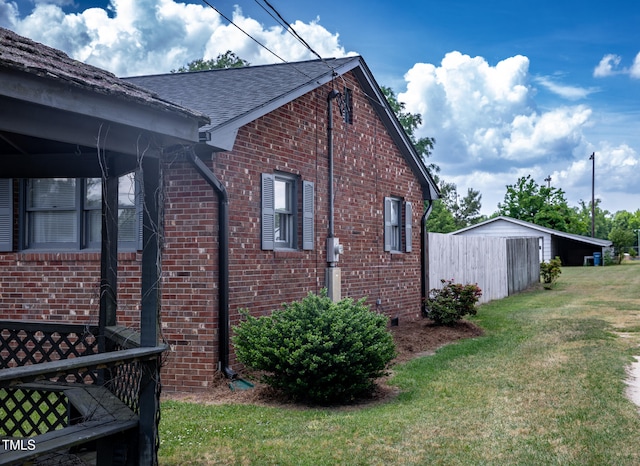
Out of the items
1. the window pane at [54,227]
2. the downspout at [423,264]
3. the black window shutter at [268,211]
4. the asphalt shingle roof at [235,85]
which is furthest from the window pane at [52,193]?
the downspout at [423,264]

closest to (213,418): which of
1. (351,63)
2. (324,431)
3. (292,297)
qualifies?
(324,431)

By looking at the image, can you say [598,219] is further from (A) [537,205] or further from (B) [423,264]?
(B) [423,264]

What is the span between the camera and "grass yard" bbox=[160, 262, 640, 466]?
245 inches

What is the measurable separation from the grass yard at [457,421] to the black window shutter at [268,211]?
109 inches

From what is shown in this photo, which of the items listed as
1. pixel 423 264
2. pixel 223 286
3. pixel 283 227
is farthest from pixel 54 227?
pixel 423 264

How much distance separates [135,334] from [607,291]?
2437 cm

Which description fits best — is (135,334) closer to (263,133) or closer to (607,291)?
(263,133)

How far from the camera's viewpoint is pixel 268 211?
10914 mm

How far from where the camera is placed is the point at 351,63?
1390 cm

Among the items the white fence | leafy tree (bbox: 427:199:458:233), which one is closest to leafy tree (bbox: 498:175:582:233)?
leafy tree (bbox: 427:199:458:233)

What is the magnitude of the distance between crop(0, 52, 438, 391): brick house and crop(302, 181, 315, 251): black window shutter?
2 cm

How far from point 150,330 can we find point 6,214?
238 inches

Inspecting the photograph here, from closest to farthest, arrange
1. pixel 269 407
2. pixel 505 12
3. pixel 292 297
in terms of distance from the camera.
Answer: pixel 269 407
pixel 292 297
pixel 505 12

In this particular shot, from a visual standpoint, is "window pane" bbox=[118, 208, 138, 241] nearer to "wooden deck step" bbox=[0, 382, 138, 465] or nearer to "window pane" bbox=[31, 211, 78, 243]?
"window pane" bbox=[31, 211, 78, 243]
